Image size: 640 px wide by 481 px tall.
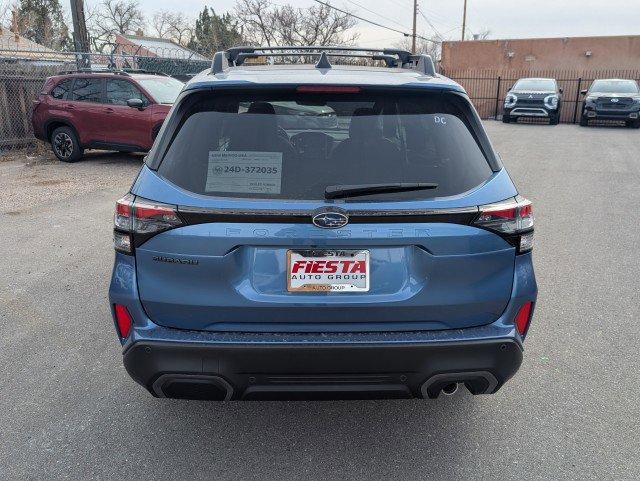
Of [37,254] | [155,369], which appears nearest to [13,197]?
[37,254]

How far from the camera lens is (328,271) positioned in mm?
2361

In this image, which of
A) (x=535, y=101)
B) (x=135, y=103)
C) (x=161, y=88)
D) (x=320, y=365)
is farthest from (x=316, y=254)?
(x=535, y=101)

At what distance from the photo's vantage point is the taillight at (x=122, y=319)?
98.5 inches

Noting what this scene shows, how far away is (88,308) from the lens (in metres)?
4.53

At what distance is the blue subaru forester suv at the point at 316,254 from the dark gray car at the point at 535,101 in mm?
20060

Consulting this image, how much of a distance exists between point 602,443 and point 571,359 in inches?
36.1

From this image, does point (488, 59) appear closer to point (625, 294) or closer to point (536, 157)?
point (536, 157)

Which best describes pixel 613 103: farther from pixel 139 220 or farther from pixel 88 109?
pixel 139 220

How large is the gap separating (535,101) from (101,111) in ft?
51.3

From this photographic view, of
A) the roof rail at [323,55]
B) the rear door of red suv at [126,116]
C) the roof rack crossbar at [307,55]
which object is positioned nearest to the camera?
the roof rail at [323,55]

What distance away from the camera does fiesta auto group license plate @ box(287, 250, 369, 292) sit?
92.7 inches

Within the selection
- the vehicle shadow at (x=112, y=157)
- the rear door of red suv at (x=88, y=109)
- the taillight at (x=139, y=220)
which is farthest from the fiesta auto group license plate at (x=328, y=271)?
the vehicle shadow at (x=112, y=157)

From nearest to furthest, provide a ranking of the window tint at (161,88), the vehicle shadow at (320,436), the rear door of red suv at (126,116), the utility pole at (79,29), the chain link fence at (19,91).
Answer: the vehicle shadow at (320,436) → the rear door of red suv at (126,116) → the window tint at (161,88) → the chain link fence at (19,91) → the utility pole at (79,29)

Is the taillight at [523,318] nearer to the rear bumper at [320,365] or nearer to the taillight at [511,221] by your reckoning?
the rear bumper at [320,365]
